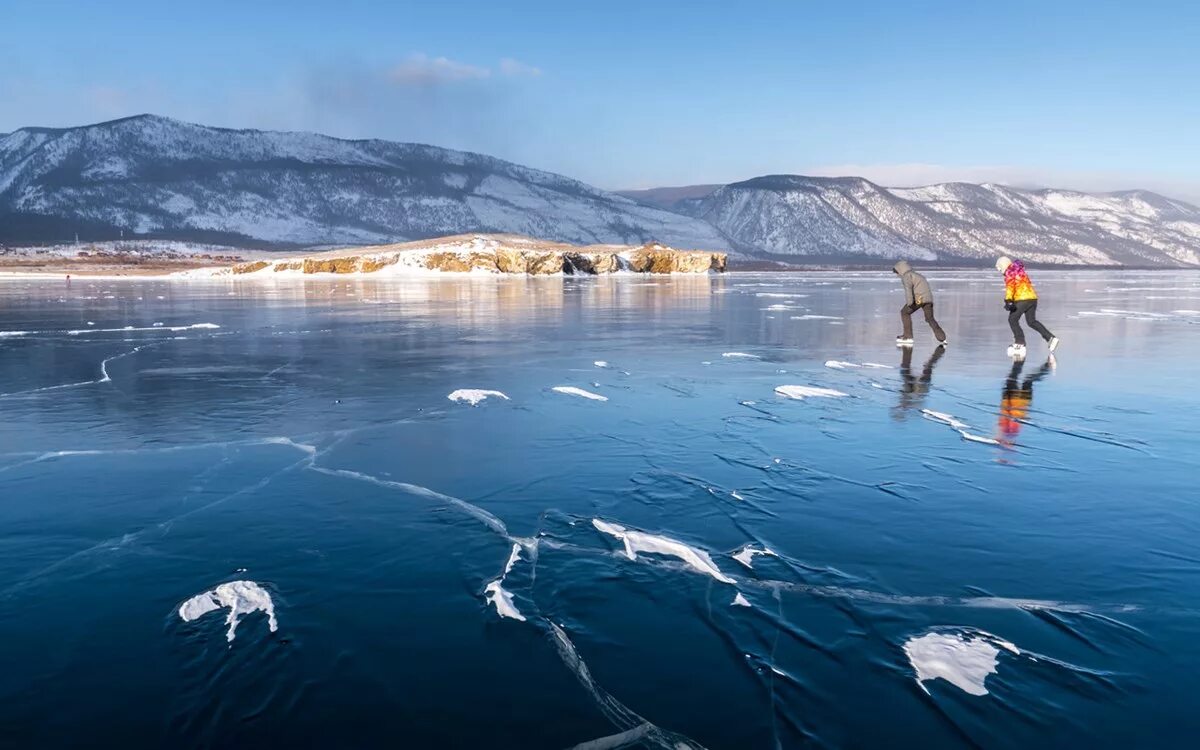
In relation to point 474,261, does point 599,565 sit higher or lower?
lower

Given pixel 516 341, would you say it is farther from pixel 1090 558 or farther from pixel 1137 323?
pixel 1137 323

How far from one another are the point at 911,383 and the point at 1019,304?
5.34 metres

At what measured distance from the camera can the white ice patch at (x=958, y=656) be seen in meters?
3.56

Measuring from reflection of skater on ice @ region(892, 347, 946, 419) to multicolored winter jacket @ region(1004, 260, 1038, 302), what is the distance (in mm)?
1816

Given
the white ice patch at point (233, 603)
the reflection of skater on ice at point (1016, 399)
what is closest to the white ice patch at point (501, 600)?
the white ice patch at point (233, 603)

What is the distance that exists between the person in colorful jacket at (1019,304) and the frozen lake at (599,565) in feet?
12.5

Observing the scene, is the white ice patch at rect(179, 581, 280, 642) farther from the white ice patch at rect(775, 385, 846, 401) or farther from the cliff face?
the cliff face

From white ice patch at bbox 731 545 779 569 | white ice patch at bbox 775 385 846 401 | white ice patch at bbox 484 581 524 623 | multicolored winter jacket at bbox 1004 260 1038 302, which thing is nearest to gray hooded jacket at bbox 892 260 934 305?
multicolored winter jacket at bbox 1004 260 1038 302

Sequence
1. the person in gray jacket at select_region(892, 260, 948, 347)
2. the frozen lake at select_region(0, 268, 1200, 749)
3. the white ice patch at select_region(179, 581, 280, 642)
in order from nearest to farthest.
Answer: the frozen lake at select_region(0, 268, 1200, 749), the white ice patch at select_region(179, 581, 280, 642), the person in gray jacket at select_region(892, 260, 948, 347)

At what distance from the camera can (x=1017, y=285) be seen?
15.4 metres

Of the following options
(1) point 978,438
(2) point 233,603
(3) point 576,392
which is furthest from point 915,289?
(2) point 233,603

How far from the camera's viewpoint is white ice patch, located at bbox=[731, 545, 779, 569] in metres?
4.85

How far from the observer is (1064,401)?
10.1 m

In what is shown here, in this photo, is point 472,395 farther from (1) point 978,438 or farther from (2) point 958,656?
(2) point 958,656
